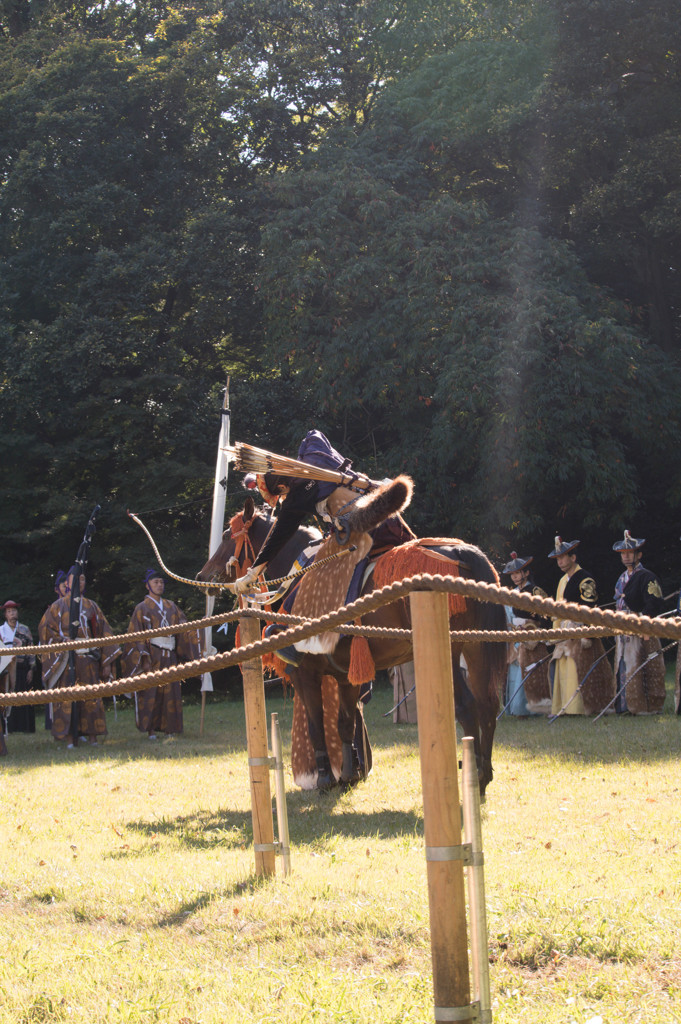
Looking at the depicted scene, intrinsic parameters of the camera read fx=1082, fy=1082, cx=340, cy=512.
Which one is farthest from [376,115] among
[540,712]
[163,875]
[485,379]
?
[163,875]

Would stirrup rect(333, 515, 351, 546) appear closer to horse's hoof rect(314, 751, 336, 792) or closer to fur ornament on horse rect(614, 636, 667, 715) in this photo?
horse's hoof rect(314, 751, 336, 792)

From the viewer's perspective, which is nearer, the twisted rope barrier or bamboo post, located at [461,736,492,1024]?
the twisted rope barrier

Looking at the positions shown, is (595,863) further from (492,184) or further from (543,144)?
(492,184)

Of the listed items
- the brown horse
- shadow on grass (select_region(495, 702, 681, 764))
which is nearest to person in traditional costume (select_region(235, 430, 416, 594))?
the brown horse

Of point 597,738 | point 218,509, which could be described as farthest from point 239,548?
point 597,738

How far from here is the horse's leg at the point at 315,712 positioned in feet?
26.3

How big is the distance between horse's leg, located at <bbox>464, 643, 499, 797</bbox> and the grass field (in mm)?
254

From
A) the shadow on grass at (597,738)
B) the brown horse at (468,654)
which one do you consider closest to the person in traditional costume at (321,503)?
the brown horse at (468,654)

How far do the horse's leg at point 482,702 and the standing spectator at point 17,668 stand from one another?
26.3 feet

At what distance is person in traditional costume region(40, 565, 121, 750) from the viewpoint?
13.7 meters

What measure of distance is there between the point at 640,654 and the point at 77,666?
718cm

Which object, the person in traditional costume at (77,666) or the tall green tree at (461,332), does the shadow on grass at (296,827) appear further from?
the tall green tree at (461,332)

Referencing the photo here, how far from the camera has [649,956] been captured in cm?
367

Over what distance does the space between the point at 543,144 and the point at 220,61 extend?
7.75 meters
